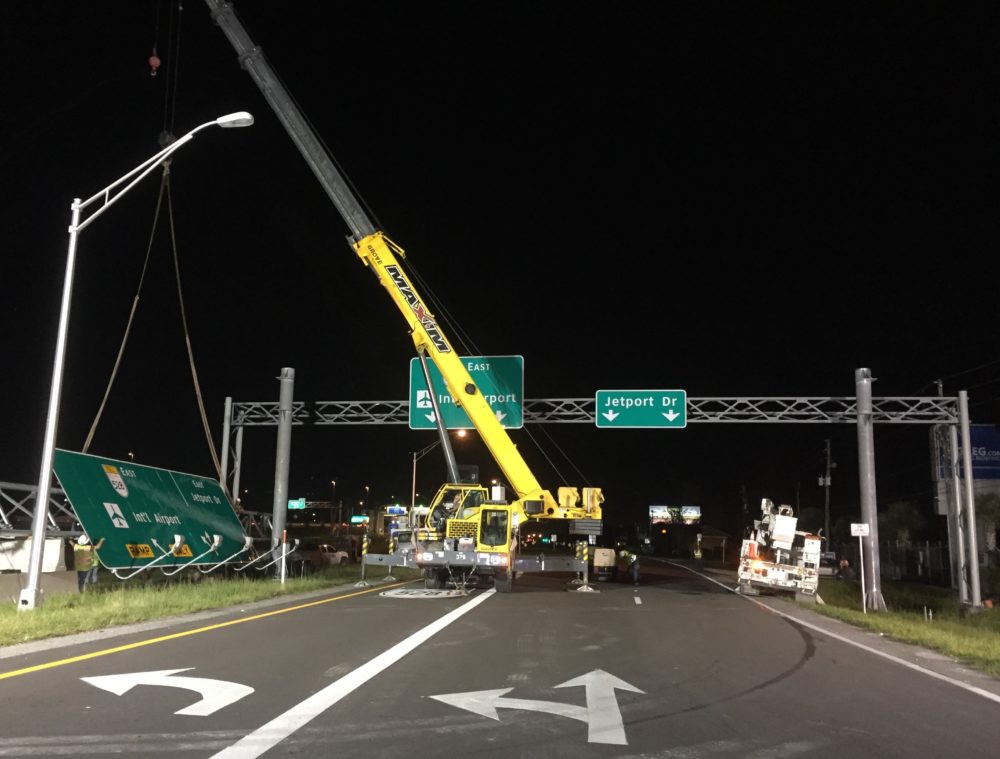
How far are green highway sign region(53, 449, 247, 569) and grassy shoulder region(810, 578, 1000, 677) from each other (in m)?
15.6

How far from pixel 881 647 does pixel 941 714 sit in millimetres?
5480

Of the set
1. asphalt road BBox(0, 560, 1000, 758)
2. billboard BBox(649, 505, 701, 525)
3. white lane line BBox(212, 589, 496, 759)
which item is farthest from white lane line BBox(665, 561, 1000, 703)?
billboard BBox(649, 505, 701, 525)

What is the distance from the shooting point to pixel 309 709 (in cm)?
713

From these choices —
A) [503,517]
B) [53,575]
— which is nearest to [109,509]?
[53,575]

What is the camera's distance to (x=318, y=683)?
8.36 meters

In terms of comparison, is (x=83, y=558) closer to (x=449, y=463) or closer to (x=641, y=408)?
(x=449, y=463)

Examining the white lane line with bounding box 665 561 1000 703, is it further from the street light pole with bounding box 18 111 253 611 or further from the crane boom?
the street light pole with bounding box 18 111 253 611

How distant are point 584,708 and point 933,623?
12.9 metres

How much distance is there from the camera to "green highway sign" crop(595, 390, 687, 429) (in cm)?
2788

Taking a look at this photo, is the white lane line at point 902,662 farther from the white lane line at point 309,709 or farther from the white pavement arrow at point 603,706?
the white lane line at point 309,709

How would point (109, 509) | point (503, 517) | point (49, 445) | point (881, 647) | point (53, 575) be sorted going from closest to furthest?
point (881, 647) → point (49, 445) → point (53, 575) → point (109, 509) → point (503, 517)

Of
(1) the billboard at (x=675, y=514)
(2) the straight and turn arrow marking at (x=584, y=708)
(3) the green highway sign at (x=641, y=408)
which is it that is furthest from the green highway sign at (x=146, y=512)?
(1) the billboard at (x=675, y=514)

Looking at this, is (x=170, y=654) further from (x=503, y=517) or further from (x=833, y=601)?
(x=833, y=601)

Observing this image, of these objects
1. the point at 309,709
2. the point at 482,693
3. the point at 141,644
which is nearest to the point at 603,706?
the point at 482,693
